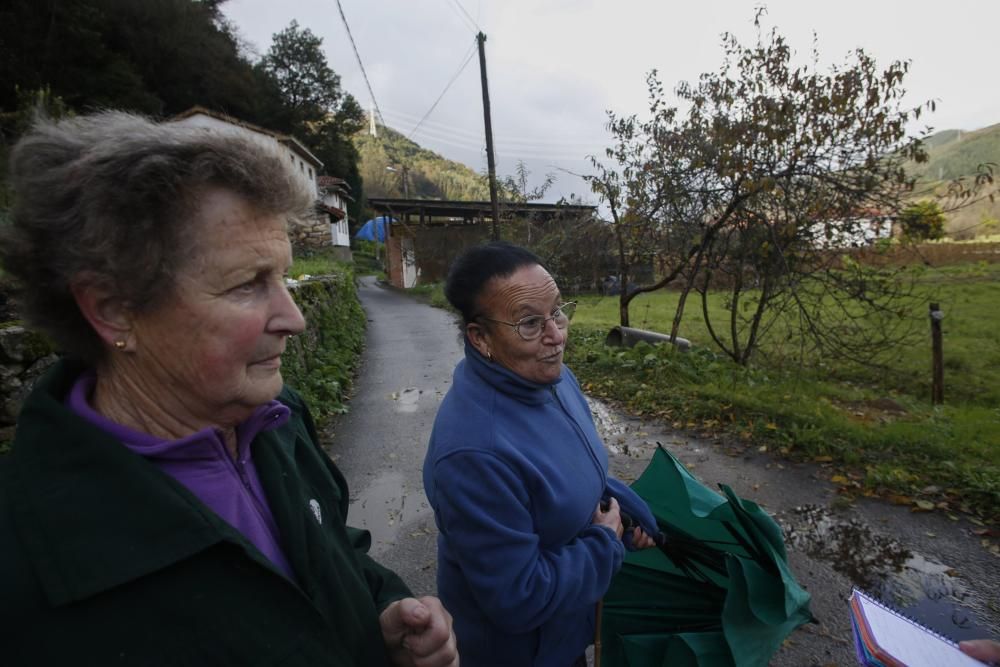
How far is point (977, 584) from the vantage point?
3.13 m

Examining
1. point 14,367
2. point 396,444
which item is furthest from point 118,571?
point 396,444

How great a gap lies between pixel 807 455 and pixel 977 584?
1.82m

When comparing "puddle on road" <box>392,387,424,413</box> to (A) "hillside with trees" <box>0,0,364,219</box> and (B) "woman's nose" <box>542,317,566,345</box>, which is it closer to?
(A) "hillside with trees" <box>0,0,364,219</box>

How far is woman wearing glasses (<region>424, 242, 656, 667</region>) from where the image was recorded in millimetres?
1536

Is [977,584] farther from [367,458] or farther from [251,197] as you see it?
[367,458]

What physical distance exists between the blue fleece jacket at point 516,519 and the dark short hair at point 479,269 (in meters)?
0.17

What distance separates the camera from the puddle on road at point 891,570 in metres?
2.91

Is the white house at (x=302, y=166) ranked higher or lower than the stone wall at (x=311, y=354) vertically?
higher

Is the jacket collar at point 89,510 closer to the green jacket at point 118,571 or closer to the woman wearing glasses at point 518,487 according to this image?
the green jacket at point 118,571

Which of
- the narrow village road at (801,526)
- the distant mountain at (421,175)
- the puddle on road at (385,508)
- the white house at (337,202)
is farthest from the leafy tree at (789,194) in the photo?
the distant mountain at (421,175)

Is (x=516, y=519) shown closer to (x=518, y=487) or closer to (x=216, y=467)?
(x=518, y=487)

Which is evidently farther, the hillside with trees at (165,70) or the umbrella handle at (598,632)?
the hillside with trees at (165,70)

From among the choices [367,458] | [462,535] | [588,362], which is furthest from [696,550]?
[588,362]

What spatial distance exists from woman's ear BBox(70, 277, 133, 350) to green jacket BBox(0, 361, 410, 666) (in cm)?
14
